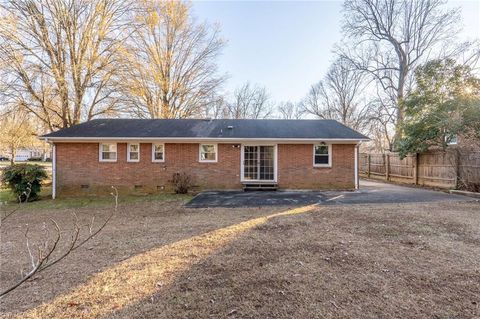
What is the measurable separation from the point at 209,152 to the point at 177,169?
1818 mm

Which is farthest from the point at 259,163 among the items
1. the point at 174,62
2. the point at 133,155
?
the point at 174,62

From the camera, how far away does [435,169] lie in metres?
14.2

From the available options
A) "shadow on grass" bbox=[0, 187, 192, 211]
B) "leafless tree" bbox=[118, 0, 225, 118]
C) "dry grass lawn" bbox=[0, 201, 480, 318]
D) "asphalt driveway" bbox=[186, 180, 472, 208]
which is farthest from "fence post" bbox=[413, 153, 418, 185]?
"leafless tree" bbox=[118, 0, 225, 118]

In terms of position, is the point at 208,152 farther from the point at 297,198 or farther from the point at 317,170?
the point at 317,170

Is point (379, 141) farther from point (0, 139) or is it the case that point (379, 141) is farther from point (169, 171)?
point (0, 139)

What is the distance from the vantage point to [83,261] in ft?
15.4

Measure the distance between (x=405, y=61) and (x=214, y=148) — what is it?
19.4 m

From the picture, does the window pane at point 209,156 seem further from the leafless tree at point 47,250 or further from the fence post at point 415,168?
the fence post at point 415,168

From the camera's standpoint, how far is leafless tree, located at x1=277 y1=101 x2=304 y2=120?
4297 cm

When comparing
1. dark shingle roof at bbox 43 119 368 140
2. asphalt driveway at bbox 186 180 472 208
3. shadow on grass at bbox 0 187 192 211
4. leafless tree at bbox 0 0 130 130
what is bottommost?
shadow on grass at bbox 0 187 192 211

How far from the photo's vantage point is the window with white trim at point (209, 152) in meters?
13.3

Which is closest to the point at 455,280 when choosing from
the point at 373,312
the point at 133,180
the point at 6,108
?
the point at 373,312

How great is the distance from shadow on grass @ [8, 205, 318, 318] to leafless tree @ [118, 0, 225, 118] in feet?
51.9

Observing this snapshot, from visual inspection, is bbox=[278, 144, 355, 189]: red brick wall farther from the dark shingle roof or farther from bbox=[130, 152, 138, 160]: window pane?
bbox=[130, 152, 138, 160]: window pane
